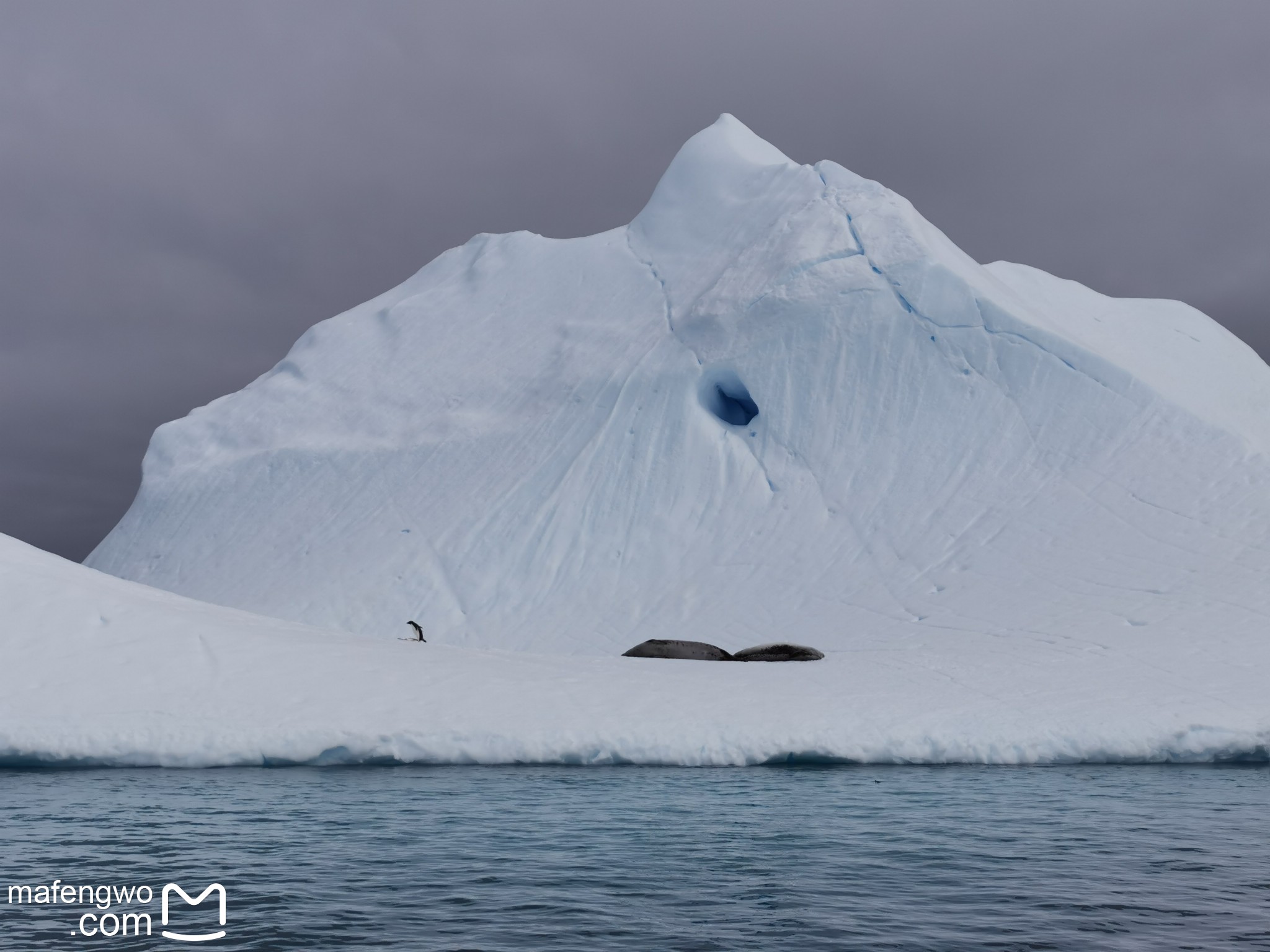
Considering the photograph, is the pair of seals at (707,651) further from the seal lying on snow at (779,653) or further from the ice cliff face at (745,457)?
the ice cliff face at (745,457)

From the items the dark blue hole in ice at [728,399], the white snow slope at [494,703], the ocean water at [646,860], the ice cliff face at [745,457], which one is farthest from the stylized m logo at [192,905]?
the dark blue hole in ice at [728,399]

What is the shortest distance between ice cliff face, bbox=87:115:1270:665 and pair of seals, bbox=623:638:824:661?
1243 millimetres

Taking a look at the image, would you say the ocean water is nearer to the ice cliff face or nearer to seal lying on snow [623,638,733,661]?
seal lying on snow [623,638,733,661]

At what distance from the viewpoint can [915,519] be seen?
1894 cm

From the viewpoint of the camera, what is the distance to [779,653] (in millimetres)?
15336

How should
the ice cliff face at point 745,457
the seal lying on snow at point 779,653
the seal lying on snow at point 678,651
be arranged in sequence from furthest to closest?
1. the ice cliff face at point 745,457
2. the seal lying on snow at point 678,651
3. the seal lying on snow at point 779,653

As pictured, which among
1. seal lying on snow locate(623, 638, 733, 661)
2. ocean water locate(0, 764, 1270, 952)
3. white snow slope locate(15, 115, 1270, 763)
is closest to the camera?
ocean water locate(0, 764, 1270, 952)

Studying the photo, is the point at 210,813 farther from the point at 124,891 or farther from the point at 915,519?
the point at 915,519

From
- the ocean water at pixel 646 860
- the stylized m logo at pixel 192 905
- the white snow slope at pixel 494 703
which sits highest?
the white snow slope at pixel 494 703

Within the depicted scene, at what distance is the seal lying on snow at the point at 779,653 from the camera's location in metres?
15.0

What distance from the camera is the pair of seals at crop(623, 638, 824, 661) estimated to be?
50.1 ft

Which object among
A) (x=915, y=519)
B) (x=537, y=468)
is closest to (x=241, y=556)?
(x=537, y=468)

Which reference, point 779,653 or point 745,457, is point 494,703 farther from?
point 745,457

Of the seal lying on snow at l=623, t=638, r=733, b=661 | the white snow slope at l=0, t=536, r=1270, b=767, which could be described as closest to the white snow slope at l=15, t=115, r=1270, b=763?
the white snow slope at l=0, t=536, r=1270, b=767
